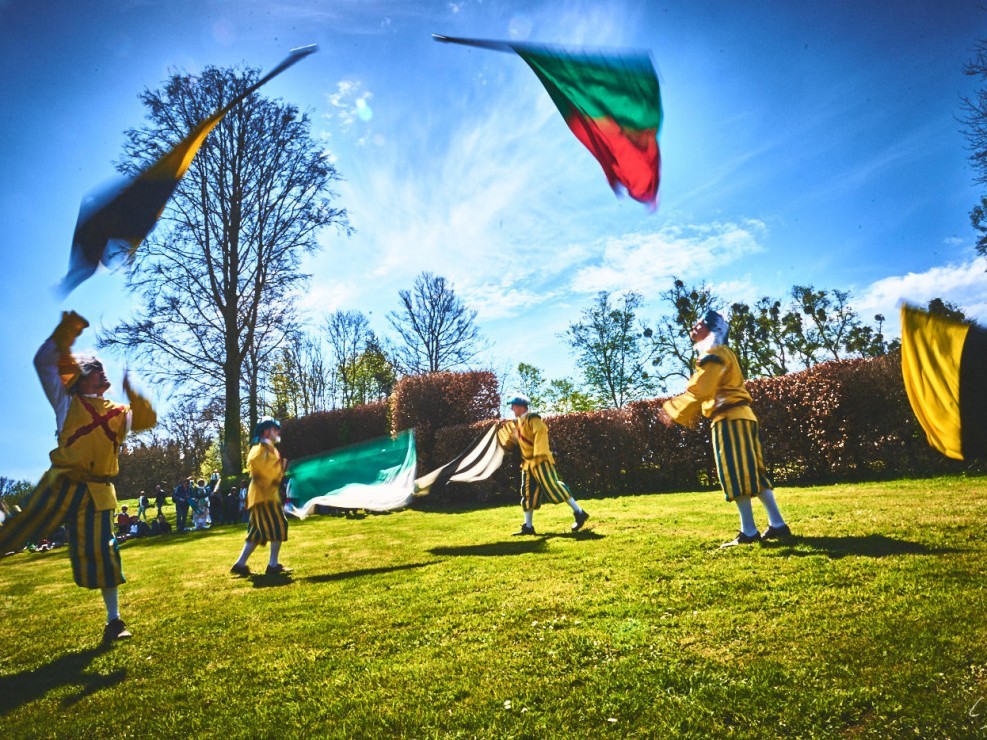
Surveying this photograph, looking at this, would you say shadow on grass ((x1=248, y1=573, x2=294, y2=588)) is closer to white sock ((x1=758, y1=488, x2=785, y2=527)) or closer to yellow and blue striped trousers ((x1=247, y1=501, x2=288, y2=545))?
yellow and blue striped trousers ((x1=247, y1=501, x2=288, y2=545))

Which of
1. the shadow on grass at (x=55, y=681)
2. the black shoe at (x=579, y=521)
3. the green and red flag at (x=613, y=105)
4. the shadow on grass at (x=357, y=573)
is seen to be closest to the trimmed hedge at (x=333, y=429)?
the black shoe at (x=579, y=521)

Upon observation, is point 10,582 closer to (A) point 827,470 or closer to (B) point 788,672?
(B) point 788,672

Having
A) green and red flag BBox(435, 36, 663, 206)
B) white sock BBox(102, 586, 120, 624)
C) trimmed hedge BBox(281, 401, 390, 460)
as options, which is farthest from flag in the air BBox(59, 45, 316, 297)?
trimmed hedge BBox(281, 401, 390, 460)

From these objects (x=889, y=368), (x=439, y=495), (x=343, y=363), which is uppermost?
(x=343, y=363)

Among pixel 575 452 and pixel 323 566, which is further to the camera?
pixel 575 452

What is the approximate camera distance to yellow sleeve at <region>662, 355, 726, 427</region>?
6246 mm

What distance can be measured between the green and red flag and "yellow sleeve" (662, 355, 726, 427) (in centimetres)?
322

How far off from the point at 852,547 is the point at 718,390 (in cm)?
212

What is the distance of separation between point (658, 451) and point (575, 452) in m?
2.66

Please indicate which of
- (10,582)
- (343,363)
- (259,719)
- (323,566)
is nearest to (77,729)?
(259,719)

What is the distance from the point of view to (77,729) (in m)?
3.05

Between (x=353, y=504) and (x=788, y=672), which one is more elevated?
(x=353, y=504)

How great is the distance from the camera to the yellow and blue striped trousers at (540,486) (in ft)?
29.3

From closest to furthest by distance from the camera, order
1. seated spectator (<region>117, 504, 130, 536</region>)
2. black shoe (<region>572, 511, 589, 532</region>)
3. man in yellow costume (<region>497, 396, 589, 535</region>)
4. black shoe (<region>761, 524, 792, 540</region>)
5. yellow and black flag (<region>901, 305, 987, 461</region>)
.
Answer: yellow and black flag (<region>901, 305, 987, 461</region>) → black shoe (<region>761, 524, 792, 540</region>) → black shoe (<region>572, 511, 589, 532</region>) → man in yellow costume (<region>497, 396, 589, 535</region>) → seated spectator (<region>117, 504, 130, 536</region>)
